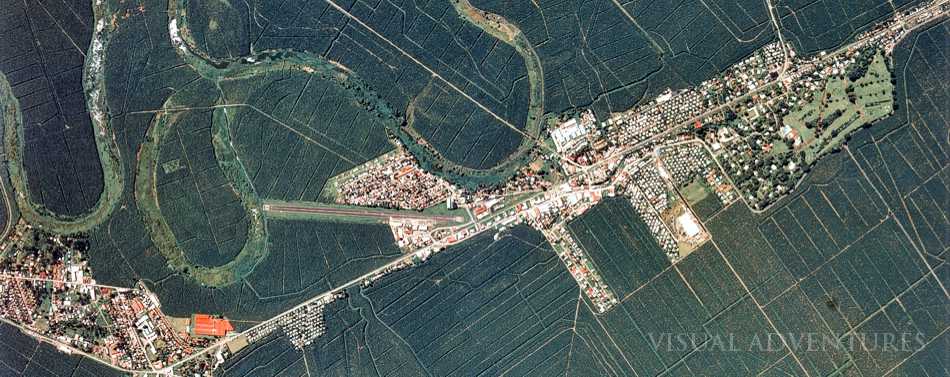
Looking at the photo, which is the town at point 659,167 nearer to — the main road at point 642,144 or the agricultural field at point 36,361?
the main road at point 642,144

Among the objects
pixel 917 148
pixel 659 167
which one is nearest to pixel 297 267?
pixel 659 167

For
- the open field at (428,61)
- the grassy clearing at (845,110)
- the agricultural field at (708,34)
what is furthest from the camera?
the open field at (428,61)

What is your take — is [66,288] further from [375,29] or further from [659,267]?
[659,267]

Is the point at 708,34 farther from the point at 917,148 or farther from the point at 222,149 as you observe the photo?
the point at 222,149

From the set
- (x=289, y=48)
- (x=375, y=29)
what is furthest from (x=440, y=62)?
(x=289, y=48)

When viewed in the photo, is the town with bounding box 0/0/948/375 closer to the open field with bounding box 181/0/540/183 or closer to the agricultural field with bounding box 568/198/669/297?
the agricultural field with bounding box 568/198/669/297

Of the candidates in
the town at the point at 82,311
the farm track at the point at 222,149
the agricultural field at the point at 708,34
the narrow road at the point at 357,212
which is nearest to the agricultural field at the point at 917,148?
the agricultural field at the point at 708,34
